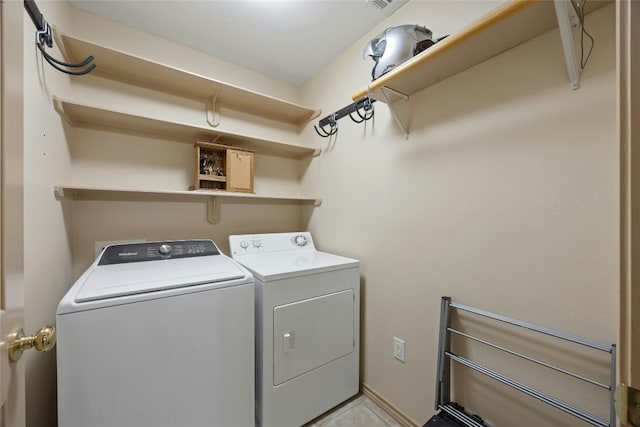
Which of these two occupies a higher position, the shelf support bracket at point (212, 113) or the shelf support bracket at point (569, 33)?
the shelf support bracket at point (212, 113)

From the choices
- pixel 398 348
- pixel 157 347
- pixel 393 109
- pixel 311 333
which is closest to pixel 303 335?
pixel 311 333

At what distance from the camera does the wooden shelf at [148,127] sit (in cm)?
139

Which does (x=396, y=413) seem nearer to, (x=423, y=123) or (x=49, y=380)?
(x=423, y=123)

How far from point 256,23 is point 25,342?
1918 millimetres

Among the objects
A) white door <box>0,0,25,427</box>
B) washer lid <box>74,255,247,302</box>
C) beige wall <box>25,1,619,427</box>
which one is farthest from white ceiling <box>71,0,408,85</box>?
washer lid <box>74,255,247,302</box>

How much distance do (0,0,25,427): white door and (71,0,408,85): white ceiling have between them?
1286 mm

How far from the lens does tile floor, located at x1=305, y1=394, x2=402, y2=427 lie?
1474 millimetres

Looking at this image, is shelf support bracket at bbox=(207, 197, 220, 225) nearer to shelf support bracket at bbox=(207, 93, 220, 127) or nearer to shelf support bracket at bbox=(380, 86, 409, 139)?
shelf support bracket at bbox=(207, 93, 220, 127)

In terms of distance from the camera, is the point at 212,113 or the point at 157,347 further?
the point at 212,113

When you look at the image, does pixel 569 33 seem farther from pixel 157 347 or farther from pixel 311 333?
pixel 157 347

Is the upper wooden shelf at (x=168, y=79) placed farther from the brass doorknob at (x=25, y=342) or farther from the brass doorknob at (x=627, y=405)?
the brass doorknob at (x=627, y=405)

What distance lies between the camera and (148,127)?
67.1 inches

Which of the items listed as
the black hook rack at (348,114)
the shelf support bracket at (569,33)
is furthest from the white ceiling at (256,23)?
the shelf support bracket at (569,33)

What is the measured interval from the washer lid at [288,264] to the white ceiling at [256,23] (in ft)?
5.20
